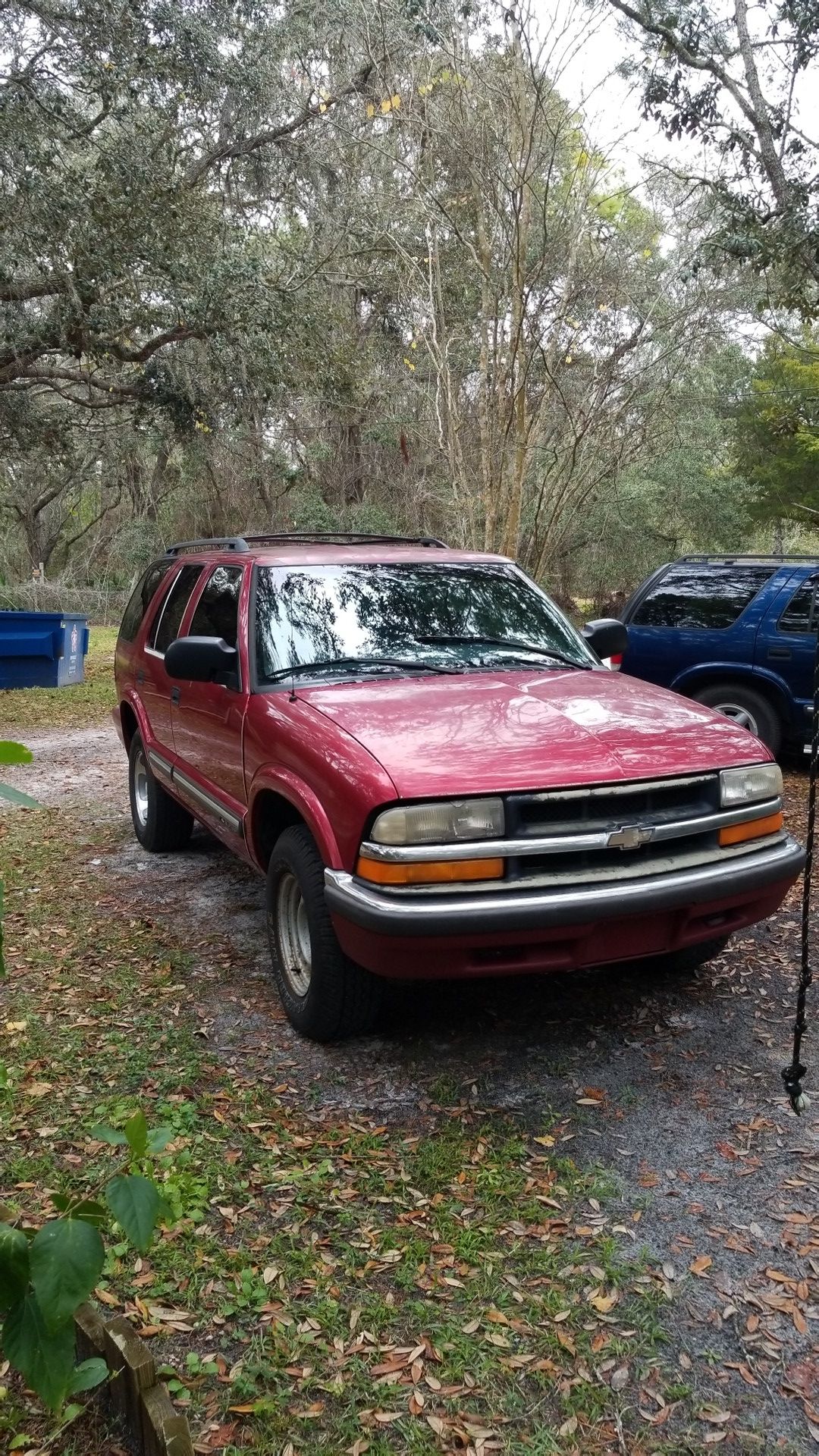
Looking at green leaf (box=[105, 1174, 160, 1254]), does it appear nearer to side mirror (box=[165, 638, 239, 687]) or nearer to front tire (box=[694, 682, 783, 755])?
side mirror (box=[165, 638, 239, 687])

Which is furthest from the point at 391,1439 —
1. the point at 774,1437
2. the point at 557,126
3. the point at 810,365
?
the point at 810,365

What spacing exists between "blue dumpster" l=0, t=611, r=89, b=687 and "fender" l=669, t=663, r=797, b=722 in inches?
364

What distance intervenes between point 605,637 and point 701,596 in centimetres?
370

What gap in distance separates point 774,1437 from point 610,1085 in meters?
1.32

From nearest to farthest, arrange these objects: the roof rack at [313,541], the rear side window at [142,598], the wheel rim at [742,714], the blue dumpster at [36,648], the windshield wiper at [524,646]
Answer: the windshield wiper at [524,646]
the roof rack at [313,541]
the rear side window at [142,598]
the wheel rim at [742,714]
the blue dumpster at [36,648]

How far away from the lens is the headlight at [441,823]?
2955mm

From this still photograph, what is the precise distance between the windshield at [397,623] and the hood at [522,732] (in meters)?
0.23

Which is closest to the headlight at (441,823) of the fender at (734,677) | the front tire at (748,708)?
the fender at (734,677)

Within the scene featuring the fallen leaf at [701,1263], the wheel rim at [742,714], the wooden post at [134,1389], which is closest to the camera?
the wooden post at [134,1389]

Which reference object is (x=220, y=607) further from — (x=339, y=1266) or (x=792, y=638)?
(x=792, y=638)

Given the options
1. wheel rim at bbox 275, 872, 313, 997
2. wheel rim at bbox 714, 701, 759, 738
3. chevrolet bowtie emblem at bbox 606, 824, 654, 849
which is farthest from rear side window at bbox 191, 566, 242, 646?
wheel rim at bbox 714, 701, 759, 738

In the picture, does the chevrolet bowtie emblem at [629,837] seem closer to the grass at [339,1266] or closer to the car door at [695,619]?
the grass at [339,1266]

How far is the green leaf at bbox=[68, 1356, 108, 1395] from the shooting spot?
5.27 feet

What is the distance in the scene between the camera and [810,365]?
21.9 metres
